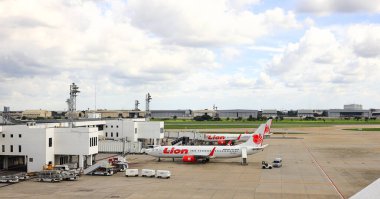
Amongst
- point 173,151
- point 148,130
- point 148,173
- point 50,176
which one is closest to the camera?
point 50,176

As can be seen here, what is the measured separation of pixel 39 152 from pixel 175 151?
24.3 metres

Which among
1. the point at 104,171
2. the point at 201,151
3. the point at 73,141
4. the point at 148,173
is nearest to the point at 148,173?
the point at 148,173

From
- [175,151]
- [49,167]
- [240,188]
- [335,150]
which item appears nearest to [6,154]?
[49,167]

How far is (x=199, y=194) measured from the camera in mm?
44219

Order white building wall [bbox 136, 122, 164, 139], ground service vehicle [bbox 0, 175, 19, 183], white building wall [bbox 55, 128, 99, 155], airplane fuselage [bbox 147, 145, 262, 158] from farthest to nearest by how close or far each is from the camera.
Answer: white building wall [bbox 136, 122, 164, 139], airplane fuselage [bbox 147, 145, 262, 158], white building wall [bbox 55, 128, 99, 155], ground service vehicle [bbox 0, 175, 19, 183]

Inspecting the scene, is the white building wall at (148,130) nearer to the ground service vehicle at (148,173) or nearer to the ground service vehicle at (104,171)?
the ground service vehicle at (104,171)

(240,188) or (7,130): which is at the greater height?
(7,130)

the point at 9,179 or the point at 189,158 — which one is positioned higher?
the point at 189,158

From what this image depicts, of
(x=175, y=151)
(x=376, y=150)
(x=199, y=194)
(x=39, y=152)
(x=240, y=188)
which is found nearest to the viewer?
(x=199, y=194)

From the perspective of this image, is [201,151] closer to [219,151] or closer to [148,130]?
[219,151]

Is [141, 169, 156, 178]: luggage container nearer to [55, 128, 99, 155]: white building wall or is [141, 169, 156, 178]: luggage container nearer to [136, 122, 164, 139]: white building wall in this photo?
[55, 128, 99, 155]: white building wall

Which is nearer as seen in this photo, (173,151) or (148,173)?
(148,173)

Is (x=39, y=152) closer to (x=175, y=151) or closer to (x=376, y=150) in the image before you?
(x=175, y=151)

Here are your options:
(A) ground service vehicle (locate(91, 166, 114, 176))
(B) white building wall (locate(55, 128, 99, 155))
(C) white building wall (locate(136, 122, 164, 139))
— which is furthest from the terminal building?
(C) white building wall (locate(136, 122, 164, 139))
